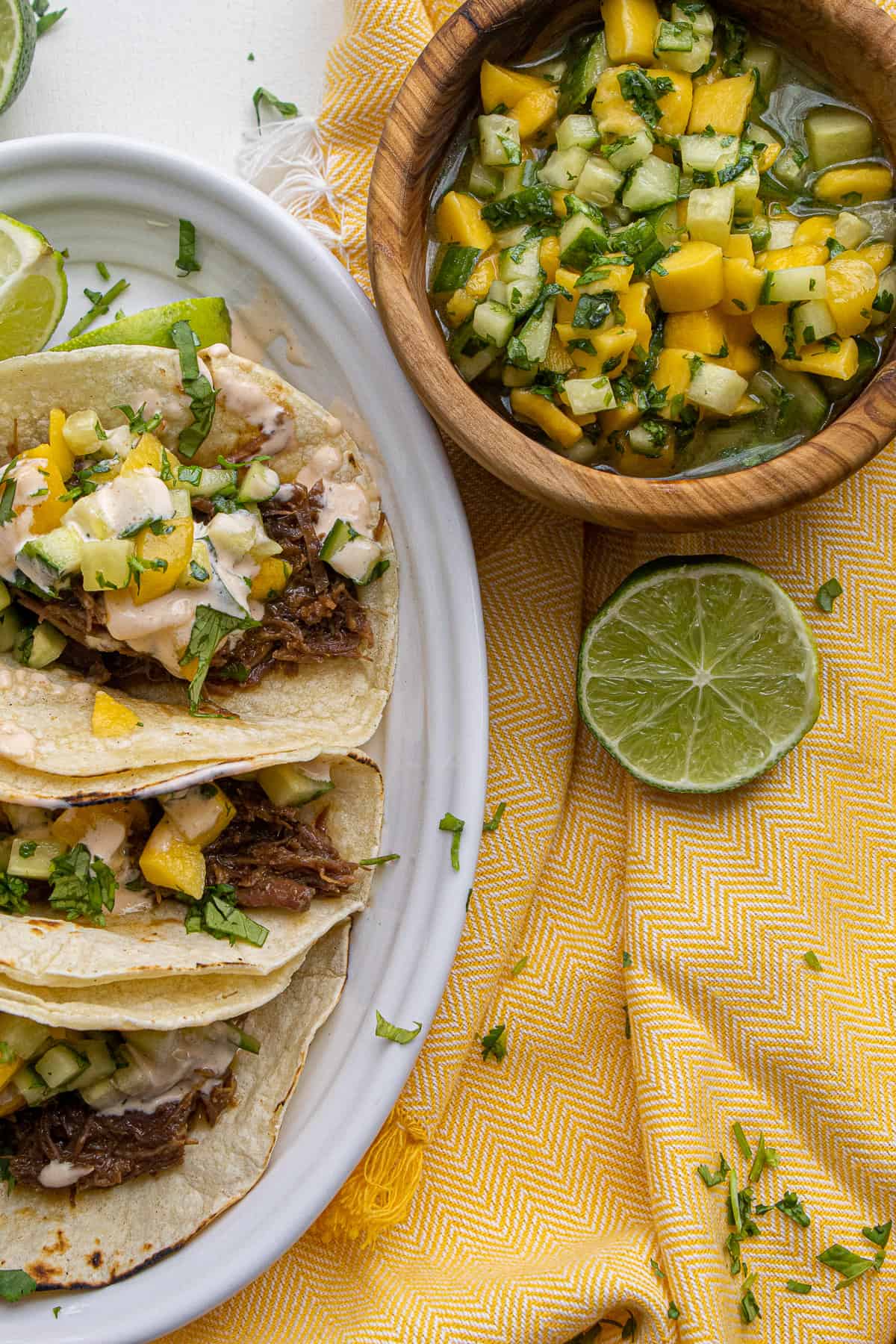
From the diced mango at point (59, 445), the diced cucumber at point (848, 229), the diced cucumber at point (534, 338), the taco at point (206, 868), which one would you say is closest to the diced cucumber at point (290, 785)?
the taco at point (206, 868)

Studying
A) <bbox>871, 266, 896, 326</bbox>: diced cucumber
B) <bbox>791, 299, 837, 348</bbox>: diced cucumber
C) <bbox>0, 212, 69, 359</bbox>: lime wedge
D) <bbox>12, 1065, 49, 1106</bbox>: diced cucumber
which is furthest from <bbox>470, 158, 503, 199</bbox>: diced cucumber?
<bbox>12, 1065, 49, 1106</bbox>: diced cucumber

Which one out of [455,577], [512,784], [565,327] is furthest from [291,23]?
[512,784]

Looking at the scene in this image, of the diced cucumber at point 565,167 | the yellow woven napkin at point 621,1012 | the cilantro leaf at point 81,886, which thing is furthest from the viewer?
the yellow woven napkin at point 621,1012

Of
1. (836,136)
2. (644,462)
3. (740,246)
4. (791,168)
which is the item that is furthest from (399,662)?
(836,136)

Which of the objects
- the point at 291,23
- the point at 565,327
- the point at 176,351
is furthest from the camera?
the point at 291,23

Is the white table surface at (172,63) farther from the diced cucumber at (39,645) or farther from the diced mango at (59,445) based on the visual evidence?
the diced cucumber at (39,645)

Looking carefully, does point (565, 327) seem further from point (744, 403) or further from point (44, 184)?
point (44, 184)
